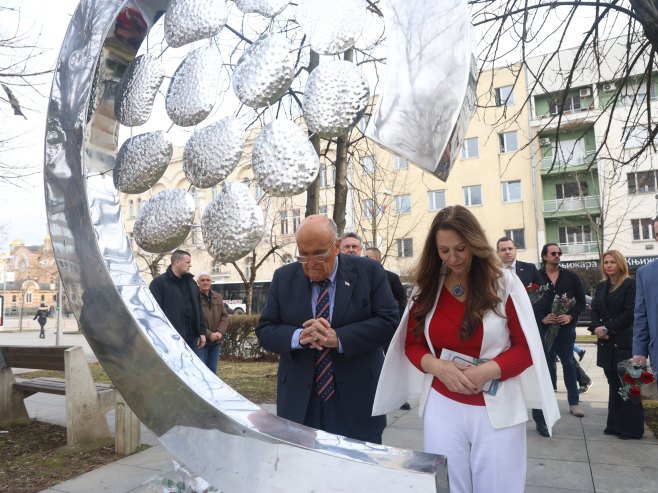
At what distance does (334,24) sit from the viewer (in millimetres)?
1315

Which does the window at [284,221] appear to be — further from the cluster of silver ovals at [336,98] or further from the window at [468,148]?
the window at [468,148]

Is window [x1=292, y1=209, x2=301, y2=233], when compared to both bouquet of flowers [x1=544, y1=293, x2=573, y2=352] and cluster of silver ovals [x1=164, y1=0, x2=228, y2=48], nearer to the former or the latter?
cluster of silver ovals [x1=164, y1=0, x2=228, y2=48]

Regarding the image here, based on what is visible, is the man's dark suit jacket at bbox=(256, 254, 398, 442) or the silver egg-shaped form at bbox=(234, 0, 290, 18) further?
the man's dark suit jacket at bbox=(256, 254, 398, 442)

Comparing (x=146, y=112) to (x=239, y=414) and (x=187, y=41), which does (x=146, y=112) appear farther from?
(x=239, y=414)

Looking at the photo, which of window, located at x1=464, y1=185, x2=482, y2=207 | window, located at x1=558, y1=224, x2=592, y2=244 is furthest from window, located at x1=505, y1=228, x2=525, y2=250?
window, located at x1=464, y1=185, x2=482, y2=207

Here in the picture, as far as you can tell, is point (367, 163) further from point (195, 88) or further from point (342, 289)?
point (195, 88)

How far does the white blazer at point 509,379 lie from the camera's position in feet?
6.02

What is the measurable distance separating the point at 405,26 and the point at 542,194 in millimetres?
27934

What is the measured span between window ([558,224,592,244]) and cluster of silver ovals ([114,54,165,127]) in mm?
29086

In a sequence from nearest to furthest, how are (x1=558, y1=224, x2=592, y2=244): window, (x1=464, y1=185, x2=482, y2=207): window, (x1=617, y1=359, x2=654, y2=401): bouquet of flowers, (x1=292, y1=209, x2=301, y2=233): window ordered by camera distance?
(x1=292, y1=209, x2=301, y2=233): window → (x1=617, y1=359, x2=654, y2=401): bouquet of flowers → (x1=464, y1=185, x2=482, y2=207): window → (x1=558, y1=224, x2=592, y2=244): window

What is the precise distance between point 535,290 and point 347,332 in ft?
11.0

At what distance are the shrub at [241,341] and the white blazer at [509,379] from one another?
9.35m

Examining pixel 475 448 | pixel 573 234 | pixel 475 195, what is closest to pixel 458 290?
pixel 475 448

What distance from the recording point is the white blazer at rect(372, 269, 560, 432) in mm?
1835
